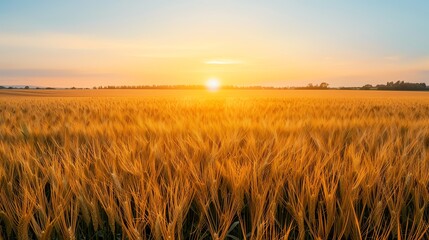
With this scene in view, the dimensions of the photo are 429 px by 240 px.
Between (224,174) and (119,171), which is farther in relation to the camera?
(119,171)

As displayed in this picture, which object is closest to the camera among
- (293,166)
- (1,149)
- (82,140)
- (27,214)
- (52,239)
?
(27,214)

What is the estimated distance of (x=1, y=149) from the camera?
6.62 feet

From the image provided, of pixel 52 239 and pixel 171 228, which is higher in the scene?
pixel 171 228

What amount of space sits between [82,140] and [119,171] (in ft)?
4.05

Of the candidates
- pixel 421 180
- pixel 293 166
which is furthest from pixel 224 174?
pixel 421 180

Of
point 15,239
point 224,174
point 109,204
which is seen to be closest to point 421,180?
point 224,174

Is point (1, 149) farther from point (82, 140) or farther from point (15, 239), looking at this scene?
point (15, 239)

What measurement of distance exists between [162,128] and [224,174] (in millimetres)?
1451

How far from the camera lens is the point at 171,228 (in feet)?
3.25

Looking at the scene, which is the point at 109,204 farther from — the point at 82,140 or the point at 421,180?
the point at 82,140

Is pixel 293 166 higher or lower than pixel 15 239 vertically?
higher

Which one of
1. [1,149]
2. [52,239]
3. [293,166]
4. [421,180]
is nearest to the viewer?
[52,239]

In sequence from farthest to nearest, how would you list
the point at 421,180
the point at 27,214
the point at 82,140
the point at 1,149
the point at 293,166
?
1. the point at 82,140
2. the point at 1,149
3. the point at 293,166
4. the point at 421,180
5. the point at 27,214

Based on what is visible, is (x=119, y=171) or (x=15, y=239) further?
(x=119, y=171)
